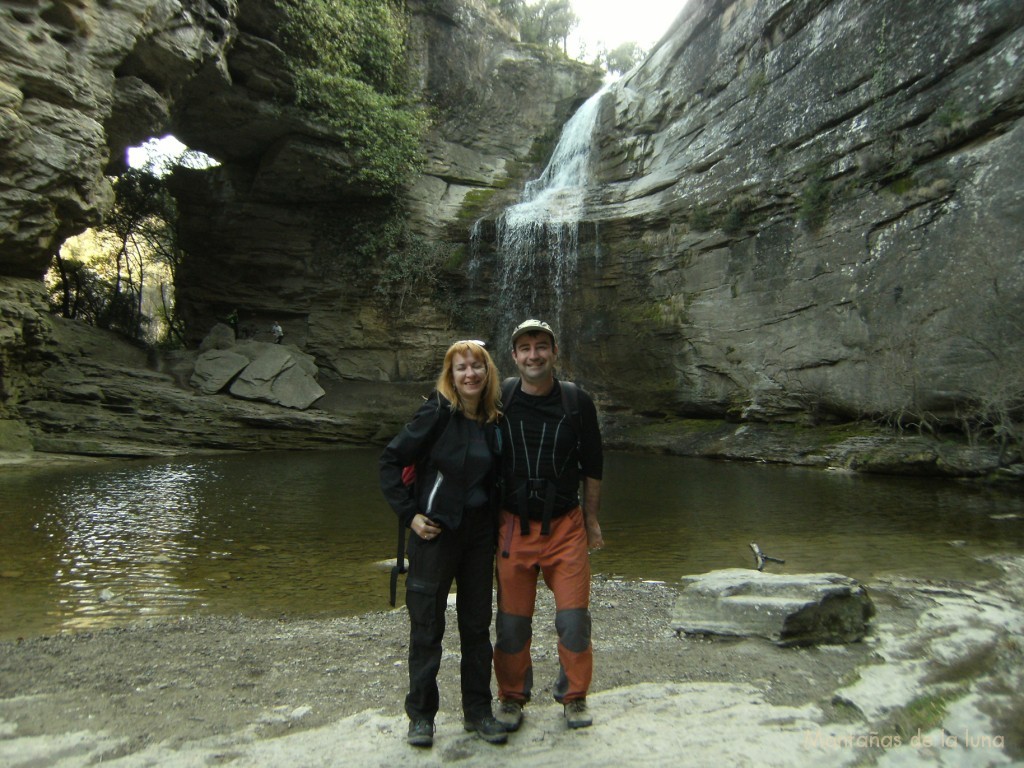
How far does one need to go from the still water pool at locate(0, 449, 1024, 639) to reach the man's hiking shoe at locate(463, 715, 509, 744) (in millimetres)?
2204

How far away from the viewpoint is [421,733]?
7.64 feet

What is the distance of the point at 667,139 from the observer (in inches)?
709

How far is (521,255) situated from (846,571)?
14418 mm

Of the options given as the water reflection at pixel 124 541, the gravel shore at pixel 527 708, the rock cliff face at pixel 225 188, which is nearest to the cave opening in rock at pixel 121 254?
the rock cliff face at pixel 225 188

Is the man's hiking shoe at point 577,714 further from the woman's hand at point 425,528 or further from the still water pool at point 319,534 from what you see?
the still water pool at point 319,534

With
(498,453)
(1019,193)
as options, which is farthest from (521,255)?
(498,453)

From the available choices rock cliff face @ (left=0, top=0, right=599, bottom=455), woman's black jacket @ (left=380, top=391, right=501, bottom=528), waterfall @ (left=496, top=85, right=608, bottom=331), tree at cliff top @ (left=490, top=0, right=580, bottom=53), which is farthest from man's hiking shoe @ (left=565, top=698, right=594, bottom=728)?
tree at cliff top @ (left=490, top=0, right=580, bottom=53)

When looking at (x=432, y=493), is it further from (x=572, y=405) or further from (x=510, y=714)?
(x=510, y=714)

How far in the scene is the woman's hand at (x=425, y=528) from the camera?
93.9 inches

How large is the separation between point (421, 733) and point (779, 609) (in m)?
2.07

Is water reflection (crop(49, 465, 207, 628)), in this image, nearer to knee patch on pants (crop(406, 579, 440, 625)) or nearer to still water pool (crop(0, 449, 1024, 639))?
still water pool (crop(0, 449, 1024, 639))

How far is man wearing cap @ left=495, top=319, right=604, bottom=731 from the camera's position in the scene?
2.54 m

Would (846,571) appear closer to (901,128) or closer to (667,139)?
(901,128)

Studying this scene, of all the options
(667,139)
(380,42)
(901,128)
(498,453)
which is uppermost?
(380,42)
